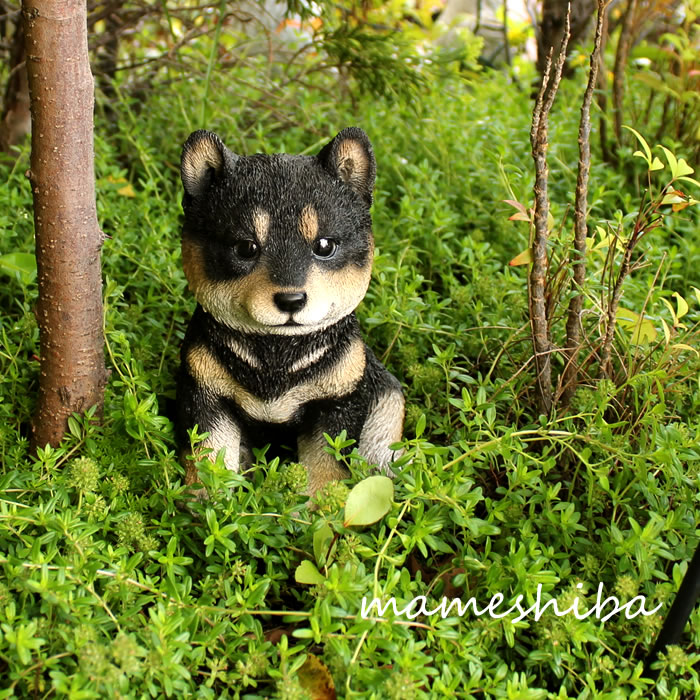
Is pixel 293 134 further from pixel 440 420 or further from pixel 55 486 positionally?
pixel 55 486

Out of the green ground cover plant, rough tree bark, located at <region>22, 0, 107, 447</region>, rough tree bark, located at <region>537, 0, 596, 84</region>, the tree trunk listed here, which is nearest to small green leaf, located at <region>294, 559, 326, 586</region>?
the green ground cover plant

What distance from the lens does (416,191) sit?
2900mm

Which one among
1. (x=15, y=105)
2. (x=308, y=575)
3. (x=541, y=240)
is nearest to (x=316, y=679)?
(x=308, y=575)

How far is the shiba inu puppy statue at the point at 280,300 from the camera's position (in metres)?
1.68

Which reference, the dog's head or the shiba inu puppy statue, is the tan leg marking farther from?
the dog's head

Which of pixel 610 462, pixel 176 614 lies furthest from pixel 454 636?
pixel 610 462

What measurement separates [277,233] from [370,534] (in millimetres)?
627

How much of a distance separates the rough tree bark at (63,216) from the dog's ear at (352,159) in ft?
1.72

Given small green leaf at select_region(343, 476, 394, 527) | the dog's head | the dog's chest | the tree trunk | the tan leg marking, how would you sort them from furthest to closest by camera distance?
the tree trunk, the tan leg marking, the dog's chest, the dog's head, small green leaf at select_region(343, 476, 394, 527)

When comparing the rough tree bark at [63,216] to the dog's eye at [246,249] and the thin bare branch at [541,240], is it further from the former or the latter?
the thin bare branch at [541,240]

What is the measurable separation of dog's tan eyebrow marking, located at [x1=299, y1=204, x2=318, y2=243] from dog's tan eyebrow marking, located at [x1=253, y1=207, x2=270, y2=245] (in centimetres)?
7

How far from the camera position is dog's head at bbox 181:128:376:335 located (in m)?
1.66

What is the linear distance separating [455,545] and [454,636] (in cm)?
37

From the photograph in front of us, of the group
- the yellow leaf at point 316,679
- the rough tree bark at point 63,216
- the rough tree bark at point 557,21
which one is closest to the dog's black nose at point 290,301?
the rough tree bark at point 63,216
